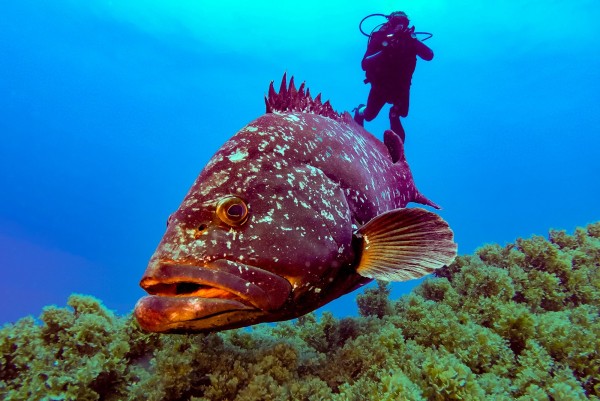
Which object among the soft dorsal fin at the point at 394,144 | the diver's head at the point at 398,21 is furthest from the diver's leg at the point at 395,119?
the soft dorsal fin at the point at 394,144

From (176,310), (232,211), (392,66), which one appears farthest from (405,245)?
(392,66)

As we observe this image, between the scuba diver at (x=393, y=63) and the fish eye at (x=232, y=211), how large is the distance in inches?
307

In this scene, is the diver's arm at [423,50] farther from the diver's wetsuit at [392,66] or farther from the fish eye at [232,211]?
→ the fish eye at [232,211]

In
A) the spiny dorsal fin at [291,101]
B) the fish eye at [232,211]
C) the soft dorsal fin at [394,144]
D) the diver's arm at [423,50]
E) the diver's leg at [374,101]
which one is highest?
the diver's arm at [423,50]

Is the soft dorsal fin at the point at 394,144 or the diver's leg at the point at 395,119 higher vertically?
the diver's leg at the point at 395,119

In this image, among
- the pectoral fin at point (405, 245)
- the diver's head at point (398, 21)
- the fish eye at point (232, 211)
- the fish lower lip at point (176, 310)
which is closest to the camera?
the fish lower lip at point (176, 310)

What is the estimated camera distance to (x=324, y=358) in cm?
357

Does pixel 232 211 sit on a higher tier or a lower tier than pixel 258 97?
lower

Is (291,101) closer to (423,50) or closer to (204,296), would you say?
(204,296)

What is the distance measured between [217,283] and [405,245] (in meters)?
1.59

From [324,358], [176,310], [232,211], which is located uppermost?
[232,211]

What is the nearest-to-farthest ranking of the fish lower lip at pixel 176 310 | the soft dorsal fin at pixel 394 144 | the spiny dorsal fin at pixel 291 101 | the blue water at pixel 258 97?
1. the fish lower lip at pixel 176 310
2. the spiny dorsal fin at pixel 291 101
3. the soft dorsal fin at pixel 394 144
4. the blue water at pixel 258 97

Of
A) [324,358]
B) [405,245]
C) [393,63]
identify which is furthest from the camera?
[393,63]

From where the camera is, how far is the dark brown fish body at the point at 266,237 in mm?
2232
